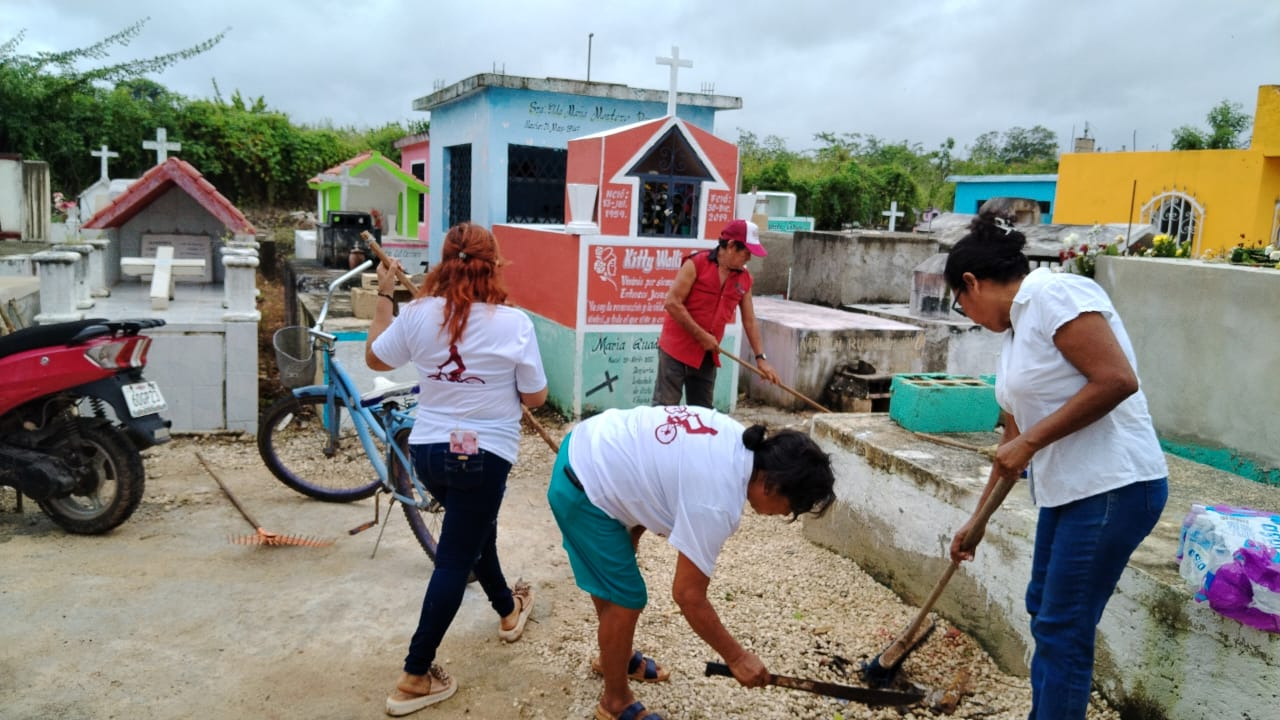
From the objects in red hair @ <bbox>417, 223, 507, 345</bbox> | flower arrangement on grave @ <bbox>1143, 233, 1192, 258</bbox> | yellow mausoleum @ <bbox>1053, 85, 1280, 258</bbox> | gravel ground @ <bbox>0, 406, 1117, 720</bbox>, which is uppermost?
yellow mausoleum @ <bbox>1053, 85, 1280, 258</bbox>

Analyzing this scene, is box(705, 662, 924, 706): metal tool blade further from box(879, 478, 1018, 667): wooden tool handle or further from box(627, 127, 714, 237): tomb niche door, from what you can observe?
box(627, 127, 714, 237): tomb niche door

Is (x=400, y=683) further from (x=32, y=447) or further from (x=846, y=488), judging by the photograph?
A: (x=32, y=447)

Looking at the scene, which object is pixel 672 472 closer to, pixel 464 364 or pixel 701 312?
pixel 464 364

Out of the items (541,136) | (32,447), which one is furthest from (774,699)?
(541,136)

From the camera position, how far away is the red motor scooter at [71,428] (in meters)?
4.57

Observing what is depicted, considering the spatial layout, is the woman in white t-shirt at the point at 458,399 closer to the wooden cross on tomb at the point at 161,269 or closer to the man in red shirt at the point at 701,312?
the man in red shirt at the point at 701,312

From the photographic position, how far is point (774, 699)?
3.42 meters

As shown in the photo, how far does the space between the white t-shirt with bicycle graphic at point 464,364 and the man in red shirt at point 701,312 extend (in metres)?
2.27

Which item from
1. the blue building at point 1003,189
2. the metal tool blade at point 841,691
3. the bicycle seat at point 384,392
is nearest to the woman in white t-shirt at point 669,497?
Result: the metal tool blade at point 841,691

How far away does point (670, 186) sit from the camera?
301 inches

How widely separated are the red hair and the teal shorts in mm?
621

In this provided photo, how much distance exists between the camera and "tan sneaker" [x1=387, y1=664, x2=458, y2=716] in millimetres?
3150

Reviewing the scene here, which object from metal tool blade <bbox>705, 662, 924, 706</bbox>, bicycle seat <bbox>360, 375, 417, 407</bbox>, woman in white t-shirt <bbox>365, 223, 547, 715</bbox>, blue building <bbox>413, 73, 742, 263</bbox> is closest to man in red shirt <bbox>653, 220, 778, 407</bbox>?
bicycle seat <bbox>360, 375, 417, 407</bbox>

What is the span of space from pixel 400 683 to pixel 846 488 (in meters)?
2.42
